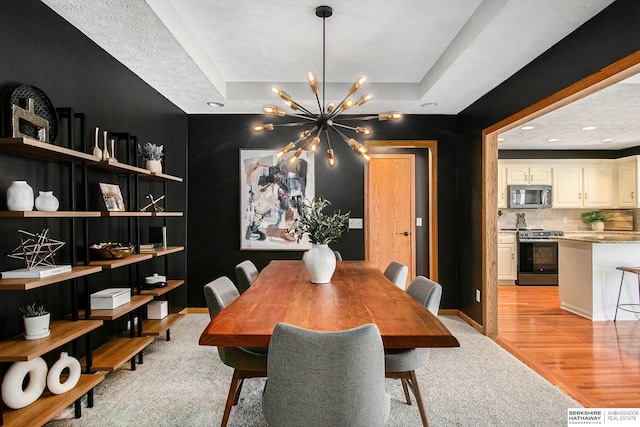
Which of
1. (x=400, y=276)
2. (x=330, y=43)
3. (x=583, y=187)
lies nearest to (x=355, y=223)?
(x=400, y=276)

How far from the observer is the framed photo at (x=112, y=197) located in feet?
9.57

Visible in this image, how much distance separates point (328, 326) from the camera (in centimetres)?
164

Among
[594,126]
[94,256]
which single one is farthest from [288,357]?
[594,126]

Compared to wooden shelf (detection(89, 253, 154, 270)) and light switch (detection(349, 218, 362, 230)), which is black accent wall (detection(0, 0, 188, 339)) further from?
light switch (detection(349, 218, 362, 230))

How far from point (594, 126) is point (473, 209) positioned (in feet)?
8.52

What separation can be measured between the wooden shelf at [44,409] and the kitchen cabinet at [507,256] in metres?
6.37

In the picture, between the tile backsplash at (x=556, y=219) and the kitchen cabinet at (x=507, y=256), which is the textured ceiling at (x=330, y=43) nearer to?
the kitchen cabinet at (x=507, y=256)

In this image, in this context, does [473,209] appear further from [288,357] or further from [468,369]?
[288,357]

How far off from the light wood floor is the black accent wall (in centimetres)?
347

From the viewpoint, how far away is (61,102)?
254 cm

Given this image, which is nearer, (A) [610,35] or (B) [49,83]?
(A) [610,35]

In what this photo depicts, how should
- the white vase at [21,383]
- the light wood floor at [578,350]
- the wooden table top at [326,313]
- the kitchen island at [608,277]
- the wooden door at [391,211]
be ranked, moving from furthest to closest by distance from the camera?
1. the wooden door at [391,211]
2. the kitchen island at [608,277]
3. the light wood floor at [578,350]
4. the white vase at [21,383]
5. the wooden table top at [326,313]

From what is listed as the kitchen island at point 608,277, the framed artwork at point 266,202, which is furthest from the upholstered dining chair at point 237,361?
the kitchen island at point 608,277

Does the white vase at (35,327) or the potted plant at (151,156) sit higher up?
the potted plant at (151,156)
